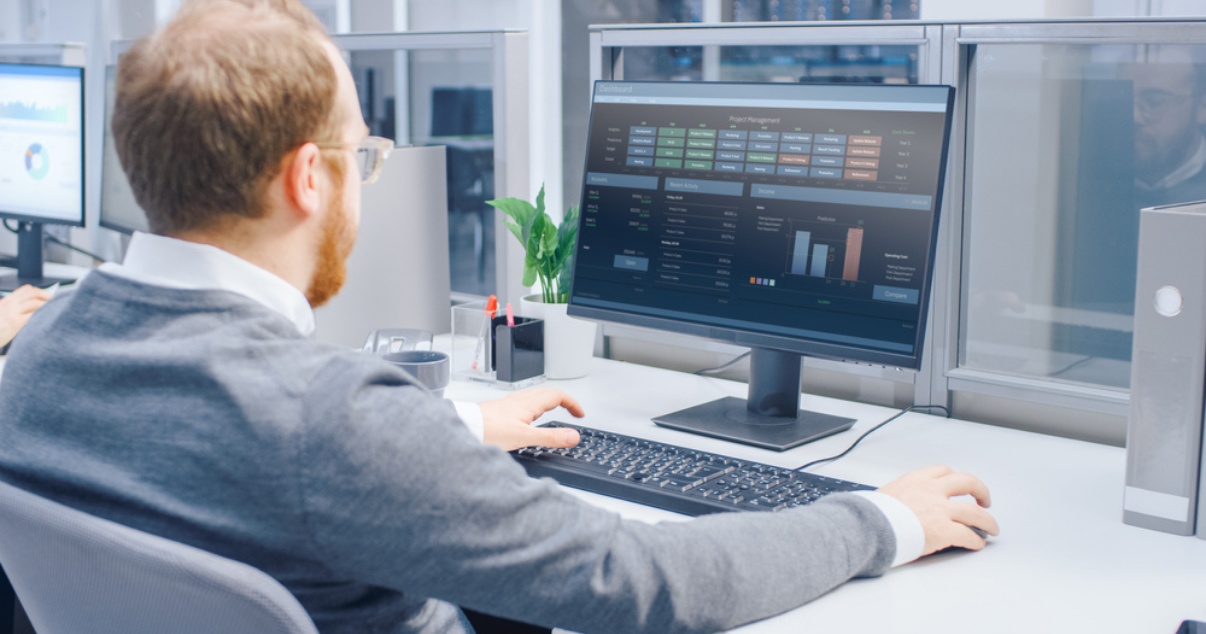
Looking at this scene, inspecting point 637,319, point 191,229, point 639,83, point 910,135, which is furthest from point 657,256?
point 191,229

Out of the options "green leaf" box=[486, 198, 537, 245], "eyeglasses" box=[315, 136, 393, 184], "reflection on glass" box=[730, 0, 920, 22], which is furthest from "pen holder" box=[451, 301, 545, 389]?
"reflection on glass" box=[730, 0, 920, 22]

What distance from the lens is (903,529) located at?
90 cm

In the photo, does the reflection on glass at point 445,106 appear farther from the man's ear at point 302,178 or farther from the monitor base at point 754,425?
the man's ear at point 302,178

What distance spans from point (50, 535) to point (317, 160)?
1.02ft

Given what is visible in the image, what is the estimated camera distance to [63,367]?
697 millimetres

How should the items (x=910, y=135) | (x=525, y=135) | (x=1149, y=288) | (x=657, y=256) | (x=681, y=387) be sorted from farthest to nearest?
(x=525, y=135), (x=681, y=387), (x=657, y=256), (x=910, y=135), (x=1149, y=288)

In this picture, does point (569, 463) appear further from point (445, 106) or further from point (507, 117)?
point (445, 106)

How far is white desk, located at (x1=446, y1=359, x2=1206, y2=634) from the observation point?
32.4 inches

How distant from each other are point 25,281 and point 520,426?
1751mm

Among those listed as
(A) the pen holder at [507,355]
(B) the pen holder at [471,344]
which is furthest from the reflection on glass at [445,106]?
(A) the pen holder at [507,355]

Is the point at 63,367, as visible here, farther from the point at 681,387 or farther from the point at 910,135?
the point at 681,387

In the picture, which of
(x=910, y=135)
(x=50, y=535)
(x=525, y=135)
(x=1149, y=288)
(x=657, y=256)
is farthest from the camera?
(x=525, y=135)

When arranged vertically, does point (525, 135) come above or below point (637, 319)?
above

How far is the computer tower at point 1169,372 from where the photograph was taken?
96cm
